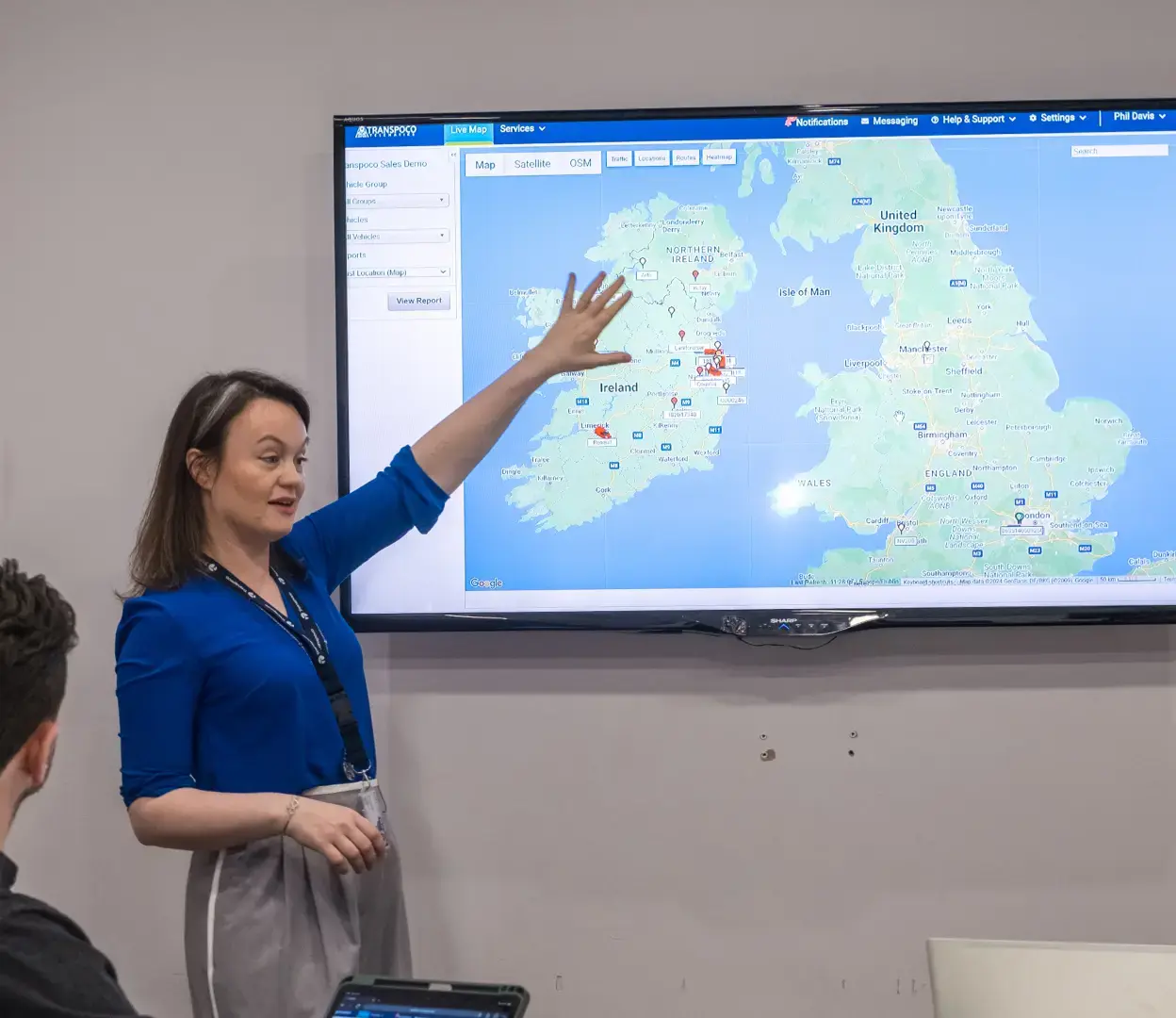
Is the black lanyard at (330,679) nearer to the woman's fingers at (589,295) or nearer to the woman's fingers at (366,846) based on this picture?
the woman's fingers at (366,846)

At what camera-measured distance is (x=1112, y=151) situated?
2166 millimetres

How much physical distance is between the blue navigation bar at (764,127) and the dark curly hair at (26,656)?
58.6 inches

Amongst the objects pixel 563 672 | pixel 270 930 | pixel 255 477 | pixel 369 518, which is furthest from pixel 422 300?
pixel 270 930

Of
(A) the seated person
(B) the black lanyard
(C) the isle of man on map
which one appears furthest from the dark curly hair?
(C) the isle of man on map

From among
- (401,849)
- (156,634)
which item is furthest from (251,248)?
(401,849)

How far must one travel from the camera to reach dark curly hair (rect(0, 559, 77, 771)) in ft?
3.12

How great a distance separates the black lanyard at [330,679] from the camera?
160 cm

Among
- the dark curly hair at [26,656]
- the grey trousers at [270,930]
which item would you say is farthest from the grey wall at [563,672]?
the dark curly hair at [26,656]

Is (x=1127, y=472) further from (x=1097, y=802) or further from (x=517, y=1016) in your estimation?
(x=517, y=1016)

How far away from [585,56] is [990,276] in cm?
102

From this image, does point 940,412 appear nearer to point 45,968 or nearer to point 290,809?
point 290,809

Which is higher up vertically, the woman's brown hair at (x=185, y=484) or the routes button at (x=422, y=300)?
the routes button at (x=422, y=300)

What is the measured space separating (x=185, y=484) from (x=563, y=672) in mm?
978

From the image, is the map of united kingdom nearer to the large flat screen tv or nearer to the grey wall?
the large flat screen tv
